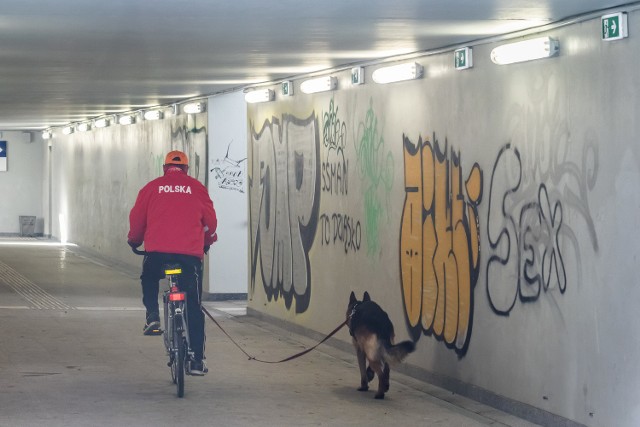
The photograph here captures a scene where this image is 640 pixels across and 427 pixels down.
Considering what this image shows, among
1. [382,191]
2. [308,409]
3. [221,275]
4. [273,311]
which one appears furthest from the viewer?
[221,275]

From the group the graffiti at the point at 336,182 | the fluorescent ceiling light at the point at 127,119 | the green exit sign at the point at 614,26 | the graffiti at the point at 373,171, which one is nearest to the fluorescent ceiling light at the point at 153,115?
the fluorescent ceiling light at the point at 127,119

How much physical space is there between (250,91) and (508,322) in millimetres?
7353

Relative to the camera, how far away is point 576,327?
8406 mm

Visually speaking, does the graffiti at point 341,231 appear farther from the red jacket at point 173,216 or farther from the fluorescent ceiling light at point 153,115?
the fluorescent ceiling light at point 153,115


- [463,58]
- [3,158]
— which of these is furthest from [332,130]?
[3,158]

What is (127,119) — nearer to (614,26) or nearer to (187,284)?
(187,284)

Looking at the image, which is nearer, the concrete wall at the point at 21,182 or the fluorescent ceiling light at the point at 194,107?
the fluorescent ceiling light at the point at 194,107

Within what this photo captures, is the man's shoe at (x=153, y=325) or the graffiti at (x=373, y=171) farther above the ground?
the graffiti at (x=373, y=171)

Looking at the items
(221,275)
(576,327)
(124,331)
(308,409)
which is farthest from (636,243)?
(221,275)

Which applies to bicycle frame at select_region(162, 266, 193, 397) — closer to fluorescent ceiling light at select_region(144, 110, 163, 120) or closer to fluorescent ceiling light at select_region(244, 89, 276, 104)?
fluorescent ceiling light at select_region(244, 89, 276, 104)

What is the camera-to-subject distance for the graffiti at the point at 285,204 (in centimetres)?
1434

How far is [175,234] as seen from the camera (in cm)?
984

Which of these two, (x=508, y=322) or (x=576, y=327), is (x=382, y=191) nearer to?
(x=508, y=322)

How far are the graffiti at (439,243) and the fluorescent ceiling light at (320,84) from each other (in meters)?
1.99
